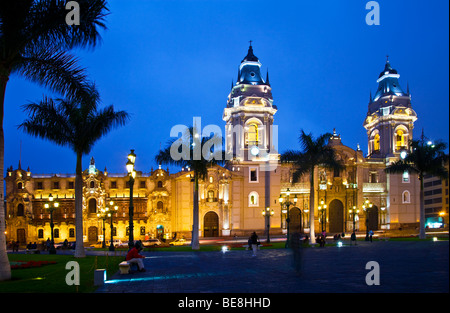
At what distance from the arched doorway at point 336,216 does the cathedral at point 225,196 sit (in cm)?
14

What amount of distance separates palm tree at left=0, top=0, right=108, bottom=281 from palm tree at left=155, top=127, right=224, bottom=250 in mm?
20490

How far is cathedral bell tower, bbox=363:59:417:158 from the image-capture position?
69.8m

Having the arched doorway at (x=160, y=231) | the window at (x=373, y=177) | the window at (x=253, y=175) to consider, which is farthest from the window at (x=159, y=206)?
the window at (x=373, y=177)

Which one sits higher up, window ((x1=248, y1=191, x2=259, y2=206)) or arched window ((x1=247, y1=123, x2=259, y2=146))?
arched window ((x1=247, y1=123, x2=259, y2=146))

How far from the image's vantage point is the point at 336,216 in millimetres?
66625

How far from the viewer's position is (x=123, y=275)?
56.6ft

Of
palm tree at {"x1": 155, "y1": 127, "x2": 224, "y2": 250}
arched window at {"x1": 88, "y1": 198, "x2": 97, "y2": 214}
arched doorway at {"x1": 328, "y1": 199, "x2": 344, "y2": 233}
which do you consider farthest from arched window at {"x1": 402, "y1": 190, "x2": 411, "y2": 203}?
arched window at {"x1": 88, "y1": 198, "x2": 97, "y2": 214}

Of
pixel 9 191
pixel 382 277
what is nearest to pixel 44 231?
pixel 9 191

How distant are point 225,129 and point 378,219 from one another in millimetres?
26528

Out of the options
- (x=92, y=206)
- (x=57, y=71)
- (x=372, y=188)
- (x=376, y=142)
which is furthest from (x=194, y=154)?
(x=376, y=142)

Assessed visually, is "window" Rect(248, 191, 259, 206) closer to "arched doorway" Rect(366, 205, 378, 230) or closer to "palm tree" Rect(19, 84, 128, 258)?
"arched doorway" Rect(366, 205, 378, 230)

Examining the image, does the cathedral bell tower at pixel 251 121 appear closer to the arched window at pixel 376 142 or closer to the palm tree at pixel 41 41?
the arched window at pixel 376 142

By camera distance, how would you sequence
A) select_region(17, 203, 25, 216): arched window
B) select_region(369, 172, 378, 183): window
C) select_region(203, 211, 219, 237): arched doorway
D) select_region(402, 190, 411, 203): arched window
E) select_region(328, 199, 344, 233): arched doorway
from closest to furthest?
select_region(17, 203, 25, 216): arched window → select_region(203, 211, 219, 237): arched doorway → select_region(328, 199, 344, 233): arched doorway → select_region(402, 190, 411, 203): arched window → select_region(369, 172, 378, 183): window
